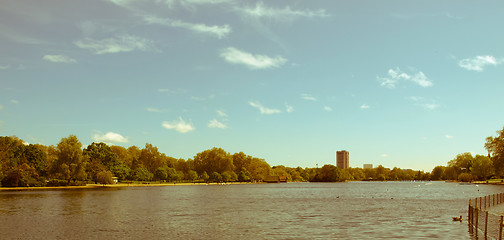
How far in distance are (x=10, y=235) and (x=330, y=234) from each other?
33076 millimetres

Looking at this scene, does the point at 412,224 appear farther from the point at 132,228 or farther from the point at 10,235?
the point at 10,235

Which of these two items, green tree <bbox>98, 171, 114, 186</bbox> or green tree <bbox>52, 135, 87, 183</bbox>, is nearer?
green tree <bbox>52, 135, 87, 183</bbox>

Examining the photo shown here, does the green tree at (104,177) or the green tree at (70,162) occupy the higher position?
the green tree at (70,162)

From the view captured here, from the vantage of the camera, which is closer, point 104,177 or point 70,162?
point 70,162

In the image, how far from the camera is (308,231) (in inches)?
1918

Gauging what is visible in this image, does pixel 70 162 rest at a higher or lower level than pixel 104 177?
higher

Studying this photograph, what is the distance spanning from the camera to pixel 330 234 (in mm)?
46469

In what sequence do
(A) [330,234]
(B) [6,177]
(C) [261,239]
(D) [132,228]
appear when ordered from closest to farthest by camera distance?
1. (C) [261,239]
2. (A) [330,234]
3. (D) [132,228]
4. (B) [6,177]

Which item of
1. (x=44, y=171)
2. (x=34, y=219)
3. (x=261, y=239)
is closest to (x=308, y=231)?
(x=261, y=239)

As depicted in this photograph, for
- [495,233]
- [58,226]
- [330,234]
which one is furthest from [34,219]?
[495,233]

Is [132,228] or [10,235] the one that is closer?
[10,235]

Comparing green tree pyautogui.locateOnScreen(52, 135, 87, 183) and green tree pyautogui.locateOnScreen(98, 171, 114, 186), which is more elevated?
green tree pyautogui.locateOnScreen(52, 135, 87, 183)

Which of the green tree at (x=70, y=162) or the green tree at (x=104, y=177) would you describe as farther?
the green tree at (x=104, y=177)

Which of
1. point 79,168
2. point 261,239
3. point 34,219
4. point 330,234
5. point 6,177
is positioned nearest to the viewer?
point 261,239
